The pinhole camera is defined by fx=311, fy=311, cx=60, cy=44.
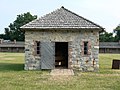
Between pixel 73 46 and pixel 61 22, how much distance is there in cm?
191

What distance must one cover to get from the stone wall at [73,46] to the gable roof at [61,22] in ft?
1.34

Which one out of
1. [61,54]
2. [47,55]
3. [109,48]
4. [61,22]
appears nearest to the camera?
[47,55]

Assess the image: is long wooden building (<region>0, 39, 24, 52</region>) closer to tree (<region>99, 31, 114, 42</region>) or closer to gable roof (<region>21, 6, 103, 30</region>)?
tree (<region>99, 31, 114, 42</region>)

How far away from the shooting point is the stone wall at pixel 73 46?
69.7ft

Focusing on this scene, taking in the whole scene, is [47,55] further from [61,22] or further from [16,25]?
[16,25]

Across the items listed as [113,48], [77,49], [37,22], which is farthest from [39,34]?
[113,48]

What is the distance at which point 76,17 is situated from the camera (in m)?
22.5

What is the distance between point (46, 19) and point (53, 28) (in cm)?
149

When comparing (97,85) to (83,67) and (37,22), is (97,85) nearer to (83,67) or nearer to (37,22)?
(83,67)

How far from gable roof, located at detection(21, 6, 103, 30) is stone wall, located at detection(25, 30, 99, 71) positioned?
1.34 ft

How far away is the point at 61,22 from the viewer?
21.7 m

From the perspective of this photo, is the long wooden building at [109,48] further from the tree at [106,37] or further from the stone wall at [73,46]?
the stone wall at [73,46]

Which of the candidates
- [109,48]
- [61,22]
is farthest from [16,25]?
[61,22]

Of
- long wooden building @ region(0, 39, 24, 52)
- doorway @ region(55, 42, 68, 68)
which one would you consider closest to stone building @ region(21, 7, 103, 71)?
doorway @ region(55, 42, 68, 68)
